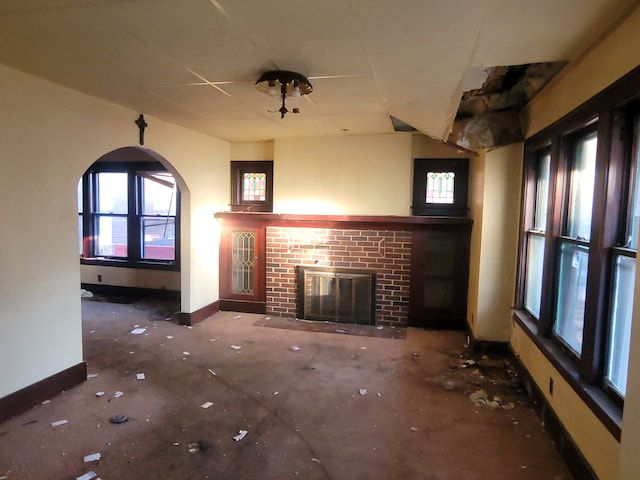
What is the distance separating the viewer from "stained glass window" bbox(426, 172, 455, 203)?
4.83m

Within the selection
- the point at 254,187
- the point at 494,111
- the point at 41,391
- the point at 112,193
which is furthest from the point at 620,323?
the point at 112,193

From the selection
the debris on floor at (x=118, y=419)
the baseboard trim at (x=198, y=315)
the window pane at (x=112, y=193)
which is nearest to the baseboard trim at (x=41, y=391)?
the debris on floor at (x=118, y=419)

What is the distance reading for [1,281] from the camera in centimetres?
266

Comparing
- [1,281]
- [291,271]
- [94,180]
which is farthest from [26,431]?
[94,180]

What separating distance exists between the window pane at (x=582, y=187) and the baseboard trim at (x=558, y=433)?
115cm

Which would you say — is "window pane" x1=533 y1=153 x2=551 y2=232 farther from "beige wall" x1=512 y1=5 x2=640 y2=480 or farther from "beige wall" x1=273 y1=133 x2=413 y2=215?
"beige wall" x1=273 y1=133 x2=413 y2=215

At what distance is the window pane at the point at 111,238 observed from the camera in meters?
6.55

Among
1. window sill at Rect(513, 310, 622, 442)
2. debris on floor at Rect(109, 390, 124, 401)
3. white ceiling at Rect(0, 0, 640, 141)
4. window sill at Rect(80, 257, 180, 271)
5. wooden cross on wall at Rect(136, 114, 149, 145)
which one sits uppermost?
white ceiling at Rect(0, 0, 640, 141)

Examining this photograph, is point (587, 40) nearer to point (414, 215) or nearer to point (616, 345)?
point (616, 345)

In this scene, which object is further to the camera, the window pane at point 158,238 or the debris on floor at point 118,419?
the window pane at point 158,238

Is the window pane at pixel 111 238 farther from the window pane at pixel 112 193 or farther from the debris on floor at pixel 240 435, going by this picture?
the debris on floor at pixel 240 435

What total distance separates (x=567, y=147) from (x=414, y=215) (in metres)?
2.34

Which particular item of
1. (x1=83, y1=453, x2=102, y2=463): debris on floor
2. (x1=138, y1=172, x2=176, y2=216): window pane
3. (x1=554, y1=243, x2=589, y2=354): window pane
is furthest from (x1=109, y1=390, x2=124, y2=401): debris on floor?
(x1=138, y1=172, x2=176, y2=216): window pane

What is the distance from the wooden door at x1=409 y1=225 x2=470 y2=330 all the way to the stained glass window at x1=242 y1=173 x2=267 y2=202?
2163 millimetres
